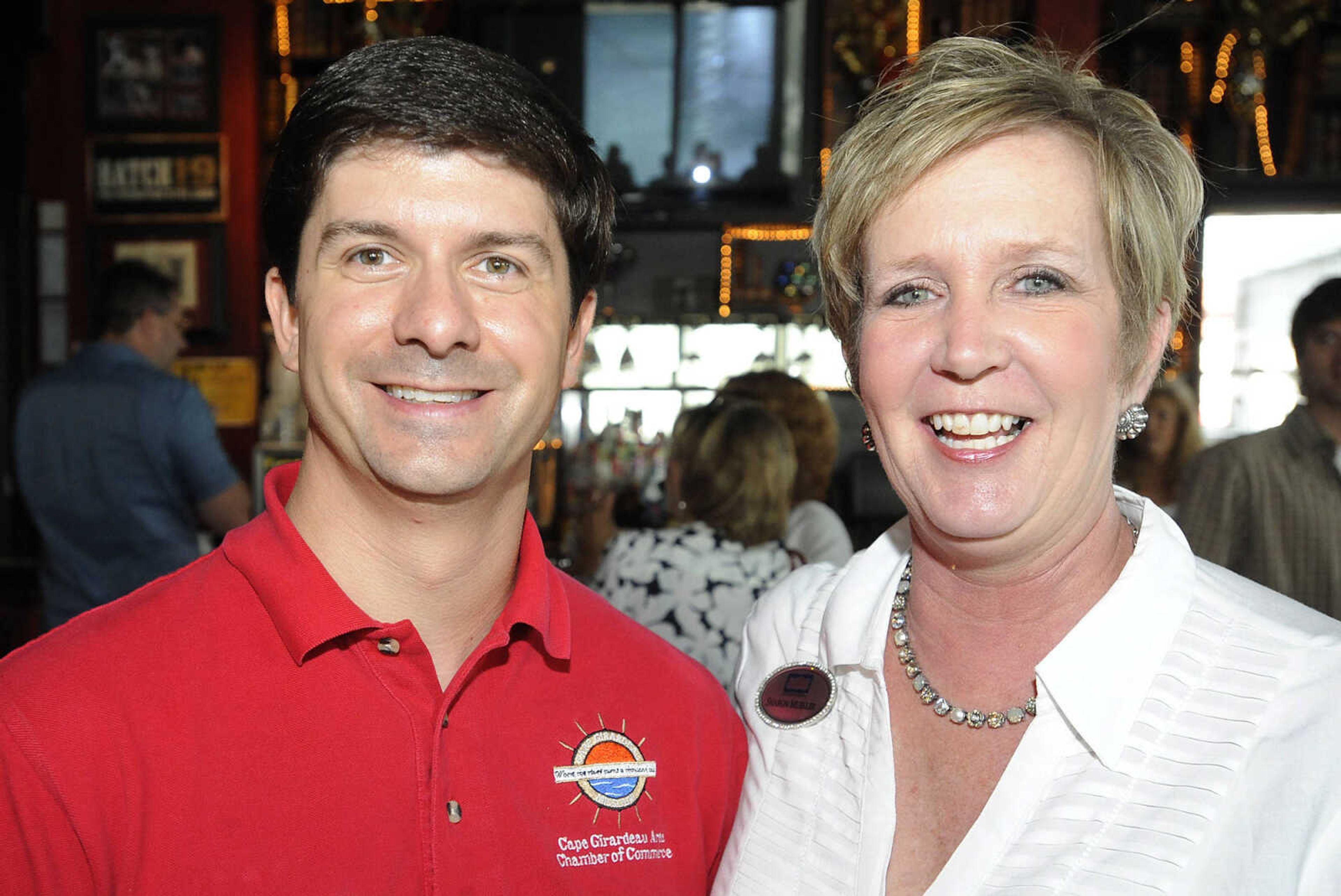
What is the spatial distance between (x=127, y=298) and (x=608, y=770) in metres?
2.91

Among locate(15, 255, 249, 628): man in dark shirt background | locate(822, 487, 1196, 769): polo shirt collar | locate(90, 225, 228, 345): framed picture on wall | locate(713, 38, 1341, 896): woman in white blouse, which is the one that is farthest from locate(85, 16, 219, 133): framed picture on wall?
locate(822, 487, 1196, 769): polo shirt collar

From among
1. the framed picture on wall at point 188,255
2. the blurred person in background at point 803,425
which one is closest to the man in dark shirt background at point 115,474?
the blurred person in background at point 803,425

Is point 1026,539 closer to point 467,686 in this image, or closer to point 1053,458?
point 1053,458

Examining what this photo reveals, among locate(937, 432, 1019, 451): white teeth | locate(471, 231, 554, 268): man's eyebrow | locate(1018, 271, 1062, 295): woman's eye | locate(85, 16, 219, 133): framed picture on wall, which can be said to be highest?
locate(85, 16, 219, 133): framed picture on wall

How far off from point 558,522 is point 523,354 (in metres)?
4.02

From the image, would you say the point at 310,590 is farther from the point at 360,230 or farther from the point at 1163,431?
the point at 1163,431

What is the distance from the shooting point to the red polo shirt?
1175 mm

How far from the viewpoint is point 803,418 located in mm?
4016

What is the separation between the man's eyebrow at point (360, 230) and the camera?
1351 mm

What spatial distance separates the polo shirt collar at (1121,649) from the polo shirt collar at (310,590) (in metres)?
0.59

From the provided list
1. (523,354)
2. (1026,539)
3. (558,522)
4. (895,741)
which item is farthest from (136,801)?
(558,522)

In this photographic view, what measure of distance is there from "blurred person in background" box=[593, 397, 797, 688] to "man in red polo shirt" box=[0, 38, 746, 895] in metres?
1.38

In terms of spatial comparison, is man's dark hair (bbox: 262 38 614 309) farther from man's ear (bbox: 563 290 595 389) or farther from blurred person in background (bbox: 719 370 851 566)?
blurred person in background (bbox: 719 370 851 566)

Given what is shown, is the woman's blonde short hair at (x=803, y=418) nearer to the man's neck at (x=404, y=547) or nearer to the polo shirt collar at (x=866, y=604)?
the polo shirt collar at (x=866, y=604)
